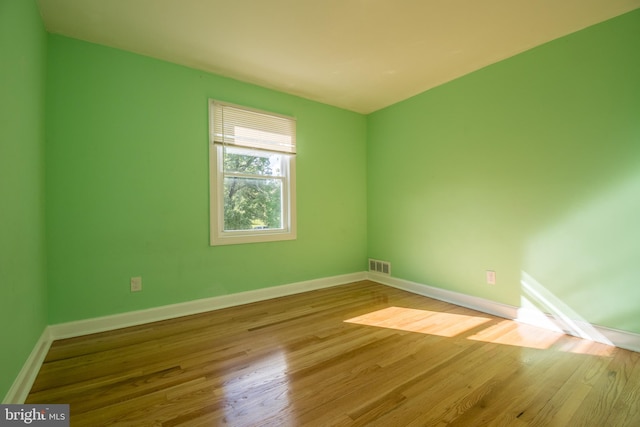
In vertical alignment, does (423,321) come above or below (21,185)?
below

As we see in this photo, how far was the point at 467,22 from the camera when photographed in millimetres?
2107

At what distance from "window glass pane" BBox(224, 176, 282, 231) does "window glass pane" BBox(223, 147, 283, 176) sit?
95 millimetres

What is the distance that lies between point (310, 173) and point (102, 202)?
2.21m

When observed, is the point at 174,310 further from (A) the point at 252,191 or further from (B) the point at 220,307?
(A) the point at 252,191

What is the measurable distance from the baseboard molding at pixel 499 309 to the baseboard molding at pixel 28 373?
11.3ft

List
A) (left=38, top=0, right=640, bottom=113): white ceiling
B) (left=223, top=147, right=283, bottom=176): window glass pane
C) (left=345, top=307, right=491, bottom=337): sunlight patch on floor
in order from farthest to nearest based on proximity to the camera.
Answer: (left=223, top=147, right=283, bottom=176): window glass pane < (left=345, top=307, right=491, bottom=337): sunlight patch on floor < (left=38, top=0, right=640, bottom=113): white ceiling

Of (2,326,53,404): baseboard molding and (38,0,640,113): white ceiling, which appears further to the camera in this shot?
(38,0,640,113): white ceiling

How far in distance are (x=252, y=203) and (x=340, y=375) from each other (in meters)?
2.09

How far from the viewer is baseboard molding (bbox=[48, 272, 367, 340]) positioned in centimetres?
224

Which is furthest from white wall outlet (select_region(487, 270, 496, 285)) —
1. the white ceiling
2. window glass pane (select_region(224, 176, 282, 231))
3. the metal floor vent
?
window glass pane (select_region(224, 176, 282, 231))

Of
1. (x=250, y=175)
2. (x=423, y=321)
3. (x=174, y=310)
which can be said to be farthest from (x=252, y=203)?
(x=423, y=321)

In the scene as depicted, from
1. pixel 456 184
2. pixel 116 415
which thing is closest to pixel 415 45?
pixel 456 184

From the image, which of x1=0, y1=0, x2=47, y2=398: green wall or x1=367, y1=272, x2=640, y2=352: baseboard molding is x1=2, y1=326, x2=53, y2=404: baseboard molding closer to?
x1=0, y1=0, x2=47, y2=398: green wall

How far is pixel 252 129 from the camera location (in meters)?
3.08
